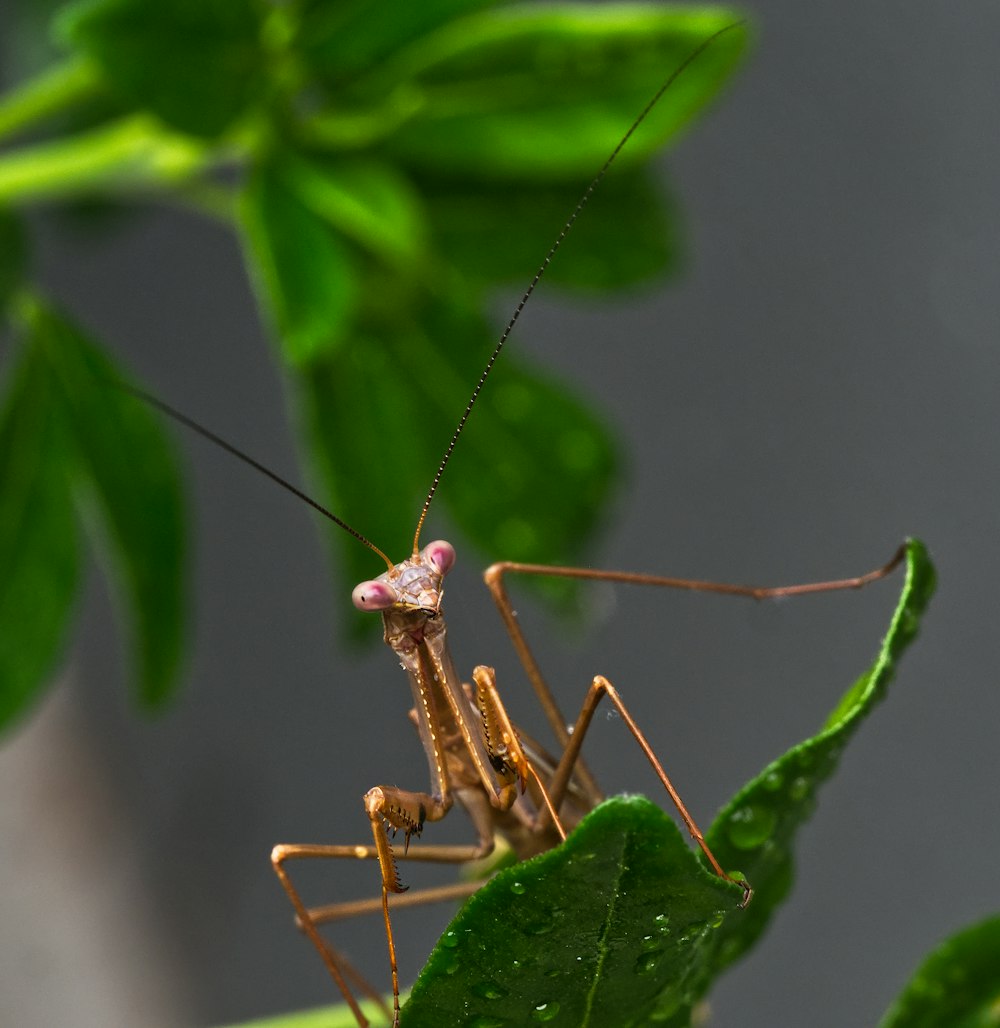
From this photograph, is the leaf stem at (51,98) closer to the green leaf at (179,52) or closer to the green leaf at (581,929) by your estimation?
the green leaf at (179,52)

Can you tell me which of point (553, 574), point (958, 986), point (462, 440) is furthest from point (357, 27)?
point (958, 986)

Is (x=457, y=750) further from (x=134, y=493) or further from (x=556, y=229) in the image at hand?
(x=556, y=229)

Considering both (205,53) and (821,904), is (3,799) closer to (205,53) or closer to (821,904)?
(821,904)

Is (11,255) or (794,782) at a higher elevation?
(11,255)

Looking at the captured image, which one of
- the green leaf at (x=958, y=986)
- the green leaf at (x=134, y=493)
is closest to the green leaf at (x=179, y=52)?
the green leaf at (x=134, y=493)

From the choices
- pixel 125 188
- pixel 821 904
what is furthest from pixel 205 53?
pixel 821 904

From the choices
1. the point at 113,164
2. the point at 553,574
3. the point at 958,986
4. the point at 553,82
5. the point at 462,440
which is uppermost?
the point at 113,164
